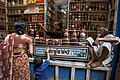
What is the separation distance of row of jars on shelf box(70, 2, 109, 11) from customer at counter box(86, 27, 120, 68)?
1912 mm

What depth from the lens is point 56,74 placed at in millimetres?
1886

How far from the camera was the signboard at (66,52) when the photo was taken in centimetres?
186

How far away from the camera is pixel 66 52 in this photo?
1.92 metres

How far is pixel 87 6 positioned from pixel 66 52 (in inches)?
86.8

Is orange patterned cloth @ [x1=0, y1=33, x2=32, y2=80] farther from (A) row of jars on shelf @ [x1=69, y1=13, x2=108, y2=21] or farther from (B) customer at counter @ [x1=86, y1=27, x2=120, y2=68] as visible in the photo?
(A) row of jars on shelf @ [x1=69, y1=13, x2=108, y2=21]

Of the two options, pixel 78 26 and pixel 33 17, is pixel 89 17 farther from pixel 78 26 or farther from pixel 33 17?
pixel 33 17

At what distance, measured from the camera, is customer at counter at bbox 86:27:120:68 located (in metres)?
1.67

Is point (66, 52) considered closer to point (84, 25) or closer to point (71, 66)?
point (71, 66)

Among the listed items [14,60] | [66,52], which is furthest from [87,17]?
[14,60]

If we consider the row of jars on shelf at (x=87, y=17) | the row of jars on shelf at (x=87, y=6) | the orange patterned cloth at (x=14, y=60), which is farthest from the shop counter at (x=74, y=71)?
the row of jars on shelf at (x=87, y=6)

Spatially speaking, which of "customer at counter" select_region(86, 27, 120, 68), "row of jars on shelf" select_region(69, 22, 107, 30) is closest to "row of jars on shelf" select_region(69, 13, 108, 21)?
"row of jars on shelf" select_region(69, 22, 107, 30)

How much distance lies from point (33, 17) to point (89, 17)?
1.56 meters

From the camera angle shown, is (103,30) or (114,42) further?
(103,30)

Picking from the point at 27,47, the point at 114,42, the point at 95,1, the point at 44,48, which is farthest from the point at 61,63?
the point at 95,1
